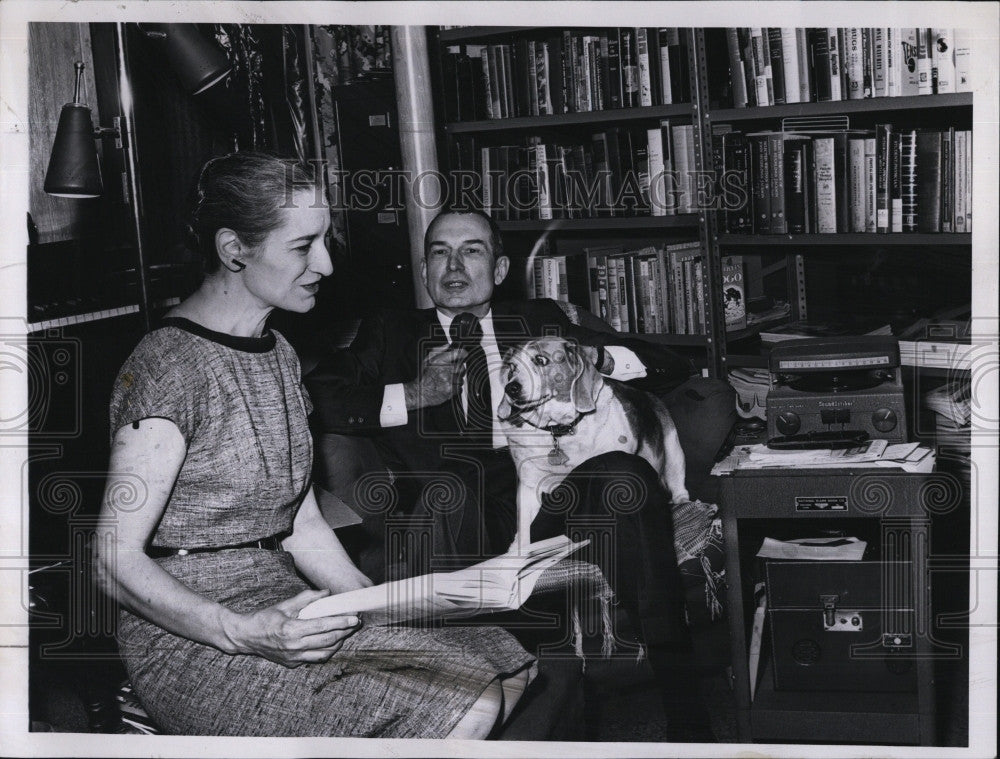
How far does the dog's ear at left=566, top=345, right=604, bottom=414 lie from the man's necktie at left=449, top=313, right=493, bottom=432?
200mm

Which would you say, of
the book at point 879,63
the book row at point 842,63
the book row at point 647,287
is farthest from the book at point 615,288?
the book at point 879,63

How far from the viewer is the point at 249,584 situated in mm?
2395

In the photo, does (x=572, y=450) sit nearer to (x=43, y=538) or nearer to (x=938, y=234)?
(x=938, y=234)

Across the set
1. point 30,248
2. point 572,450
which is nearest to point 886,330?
point 572,450

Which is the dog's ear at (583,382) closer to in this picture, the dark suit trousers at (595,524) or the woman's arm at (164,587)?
the dark suit trousers at (595,524)

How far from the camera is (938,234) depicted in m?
2.43

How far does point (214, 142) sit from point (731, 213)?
1219mm

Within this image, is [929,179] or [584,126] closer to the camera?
[929,179]

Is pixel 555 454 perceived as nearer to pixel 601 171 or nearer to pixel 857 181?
pixel 601 171

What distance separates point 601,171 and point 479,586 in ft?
3.35

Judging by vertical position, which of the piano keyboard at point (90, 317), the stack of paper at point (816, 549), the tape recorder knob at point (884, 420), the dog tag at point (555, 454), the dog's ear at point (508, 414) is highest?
the piano keyboard at point (90, 317)

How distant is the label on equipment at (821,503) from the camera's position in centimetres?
238

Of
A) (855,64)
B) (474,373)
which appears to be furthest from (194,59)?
(855,64)

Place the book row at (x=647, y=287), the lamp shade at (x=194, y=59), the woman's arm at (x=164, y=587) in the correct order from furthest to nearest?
the book row at (x=647, y=287), the lamp shade at (x=194, y=59), the woman's arm at (x=164, y=587)
